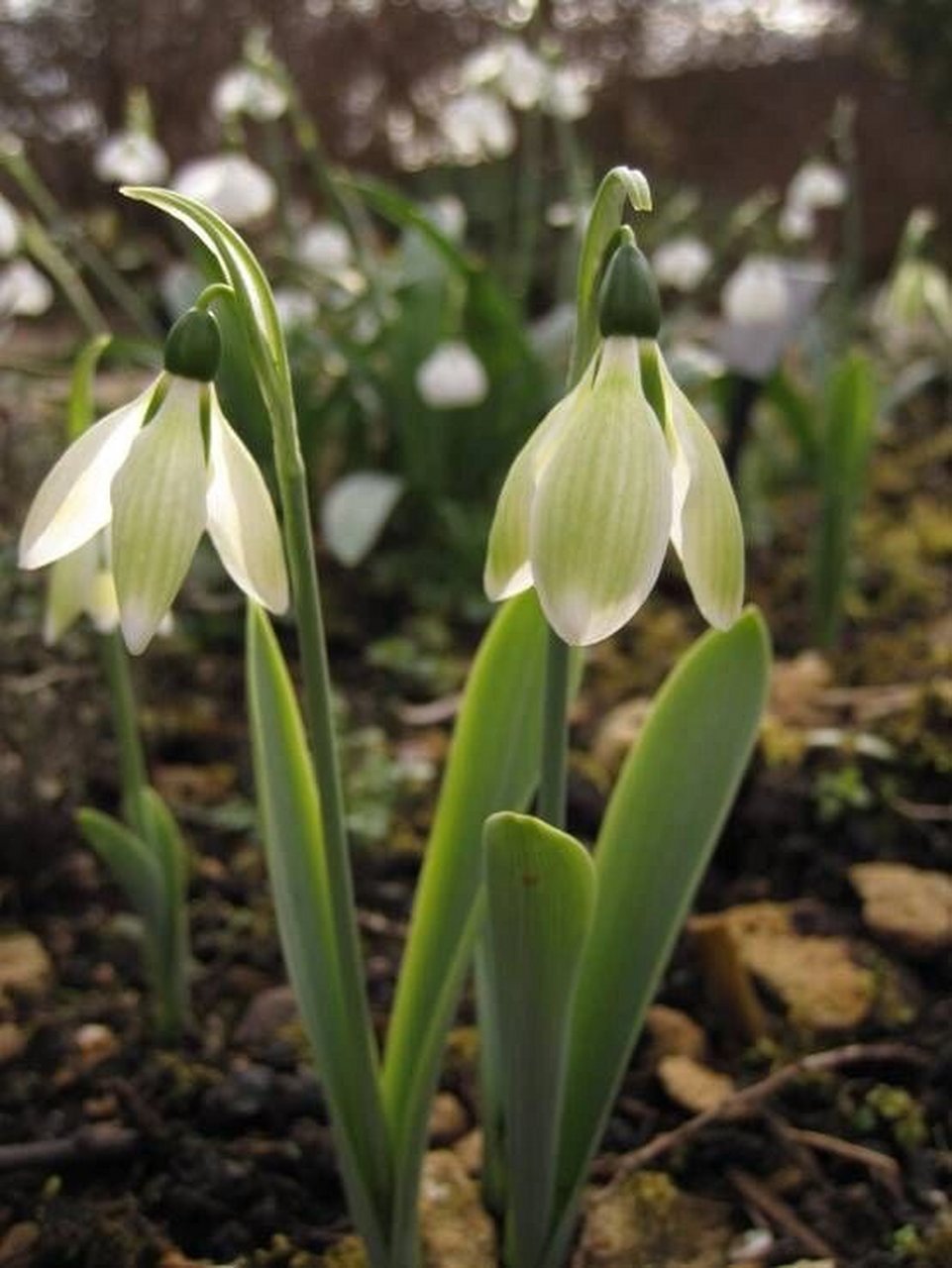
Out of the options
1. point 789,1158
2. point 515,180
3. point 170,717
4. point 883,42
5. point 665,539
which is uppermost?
point 883,42

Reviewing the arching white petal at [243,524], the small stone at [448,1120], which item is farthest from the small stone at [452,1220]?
the arching white petal at [243,524]

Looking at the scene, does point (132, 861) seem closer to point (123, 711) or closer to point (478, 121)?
point (123, 711)

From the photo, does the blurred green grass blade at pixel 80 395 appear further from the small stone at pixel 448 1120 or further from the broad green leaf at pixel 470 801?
the small stone at pixel 448 1120

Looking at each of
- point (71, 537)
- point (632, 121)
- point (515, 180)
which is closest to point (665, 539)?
point (71, 537)

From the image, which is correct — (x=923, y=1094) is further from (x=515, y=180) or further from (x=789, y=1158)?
(x=515, y=180)

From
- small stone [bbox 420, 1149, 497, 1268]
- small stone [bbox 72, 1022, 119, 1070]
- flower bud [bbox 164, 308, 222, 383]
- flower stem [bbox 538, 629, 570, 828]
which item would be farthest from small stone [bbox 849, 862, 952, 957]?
flower bud [bbox 164, 308, 222, 383]

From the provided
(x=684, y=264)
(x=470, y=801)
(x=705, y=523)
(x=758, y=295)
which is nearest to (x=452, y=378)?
(x=758, y=295)
